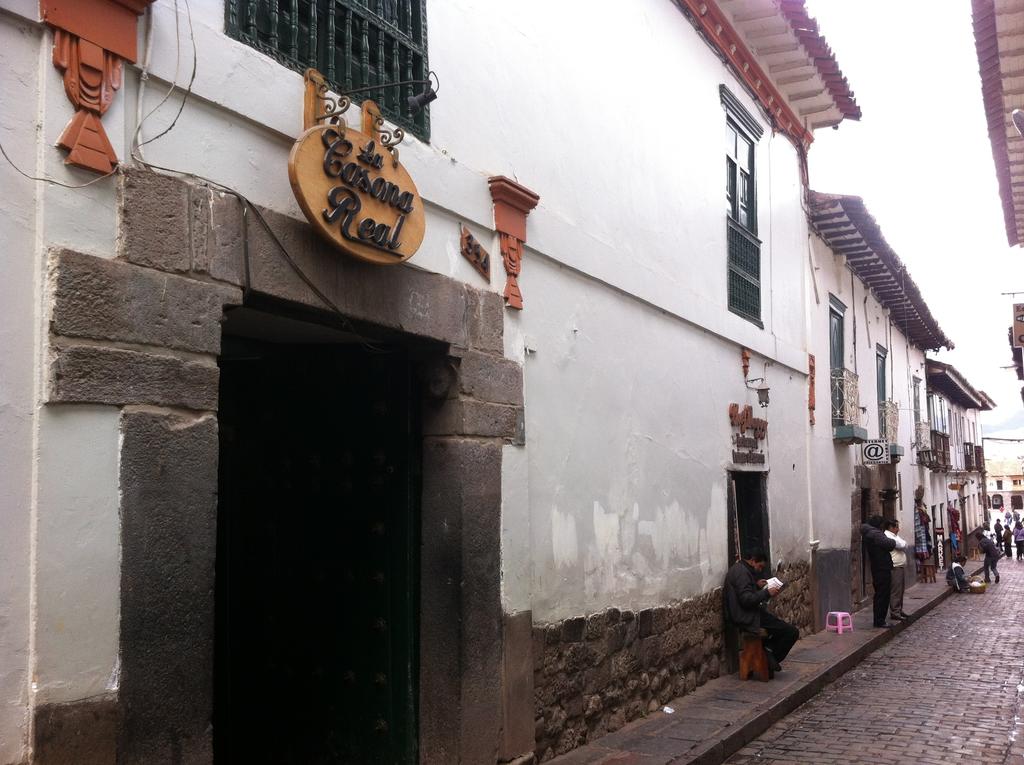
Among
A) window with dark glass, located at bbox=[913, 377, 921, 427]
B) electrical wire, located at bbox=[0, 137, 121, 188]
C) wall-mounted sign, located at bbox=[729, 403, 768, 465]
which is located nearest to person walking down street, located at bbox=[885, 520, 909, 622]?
wall-mounted sign, located at bbox=[729, 403, 768, 465]

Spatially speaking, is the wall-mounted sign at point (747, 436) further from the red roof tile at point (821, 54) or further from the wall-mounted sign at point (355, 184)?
the wall-mounted sign at point (355, 184)

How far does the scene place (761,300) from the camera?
1144 cm

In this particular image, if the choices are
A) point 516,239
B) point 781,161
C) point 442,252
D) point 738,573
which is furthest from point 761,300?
point 442,252

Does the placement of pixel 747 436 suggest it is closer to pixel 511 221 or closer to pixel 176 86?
pixel 511 221

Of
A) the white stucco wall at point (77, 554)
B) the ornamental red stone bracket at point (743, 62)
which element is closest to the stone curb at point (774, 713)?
the white stucco wall at point (77, 554)


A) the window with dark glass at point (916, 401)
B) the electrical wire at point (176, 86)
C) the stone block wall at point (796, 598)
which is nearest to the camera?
the electrical wire at point (176, 86)

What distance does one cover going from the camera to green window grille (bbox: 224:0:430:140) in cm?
469

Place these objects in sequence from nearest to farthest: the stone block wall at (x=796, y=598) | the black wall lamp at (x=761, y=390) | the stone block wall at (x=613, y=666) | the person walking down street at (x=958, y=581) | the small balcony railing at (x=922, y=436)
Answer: the stone block wall at (x=613, y=666) < the black wall lamp at (x=761, y=390) < the stone block wall at (x=796, y=598) < the person walking down street at (x=958, y=581) < the small balcony railing at (x=922, y=436)

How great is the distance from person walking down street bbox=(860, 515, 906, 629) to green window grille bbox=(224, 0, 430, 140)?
10487 mm

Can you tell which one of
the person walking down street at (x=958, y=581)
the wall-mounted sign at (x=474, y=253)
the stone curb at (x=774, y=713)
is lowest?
the person walking down street at (x=958, y=581)

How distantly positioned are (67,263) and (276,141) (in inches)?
53.3

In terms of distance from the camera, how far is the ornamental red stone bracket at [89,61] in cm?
356

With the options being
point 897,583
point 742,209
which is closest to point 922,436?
point 897,583

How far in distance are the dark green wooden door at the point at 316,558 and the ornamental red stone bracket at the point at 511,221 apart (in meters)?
0.90
